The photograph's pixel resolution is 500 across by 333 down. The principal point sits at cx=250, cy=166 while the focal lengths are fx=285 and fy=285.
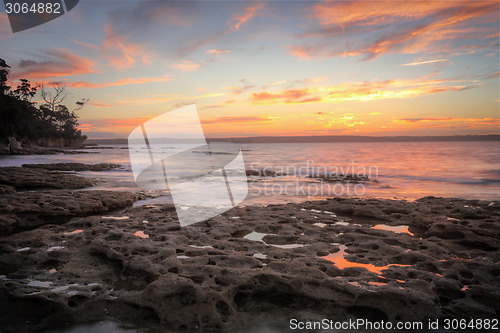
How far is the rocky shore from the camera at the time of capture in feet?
9.64

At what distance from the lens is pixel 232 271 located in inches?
137

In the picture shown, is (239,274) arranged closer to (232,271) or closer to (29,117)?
(232,271)

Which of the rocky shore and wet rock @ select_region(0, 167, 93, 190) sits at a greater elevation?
wet rock @ select_region(0, 167, 93, 190)

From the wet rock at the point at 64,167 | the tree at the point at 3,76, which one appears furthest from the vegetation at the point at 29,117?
the wet rock at the point at 64,167

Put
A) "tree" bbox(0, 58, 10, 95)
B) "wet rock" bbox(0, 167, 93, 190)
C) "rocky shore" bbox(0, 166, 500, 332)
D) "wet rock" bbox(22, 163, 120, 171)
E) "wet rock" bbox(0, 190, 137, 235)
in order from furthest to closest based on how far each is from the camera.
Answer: "tree" bbox(0, 58, 10, 95), "wet rock" bbox(22, 163, 120, 171), "wet rock" bbox(0, 167, 93, 190), "wet rock" bbox(0, 190, 137, 235), "rocky shore" bbox(0, 166, 500, 332)

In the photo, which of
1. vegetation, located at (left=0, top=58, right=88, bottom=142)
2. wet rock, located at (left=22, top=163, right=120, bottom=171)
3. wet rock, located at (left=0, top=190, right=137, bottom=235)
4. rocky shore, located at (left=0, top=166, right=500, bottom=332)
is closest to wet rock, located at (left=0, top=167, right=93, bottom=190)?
wet rock, located at (left=0, top=190, right=137, bottom=235)

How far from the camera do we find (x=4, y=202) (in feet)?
19.2

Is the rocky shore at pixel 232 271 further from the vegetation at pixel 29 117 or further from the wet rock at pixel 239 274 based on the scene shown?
the vegetation at pixel 29 117

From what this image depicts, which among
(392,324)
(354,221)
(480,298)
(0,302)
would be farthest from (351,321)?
(354,221)

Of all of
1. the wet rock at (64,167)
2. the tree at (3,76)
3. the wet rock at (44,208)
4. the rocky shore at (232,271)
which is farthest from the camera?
the tree at (3,76)

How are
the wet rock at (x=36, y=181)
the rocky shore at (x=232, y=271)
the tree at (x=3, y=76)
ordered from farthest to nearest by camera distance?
the tree at (x=3, y=76)
the wet rock at (x=36, y=181)
the rocky shore at (x=232, y=271)

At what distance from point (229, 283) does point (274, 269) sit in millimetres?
682

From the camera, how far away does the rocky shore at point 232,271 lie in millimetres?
2938

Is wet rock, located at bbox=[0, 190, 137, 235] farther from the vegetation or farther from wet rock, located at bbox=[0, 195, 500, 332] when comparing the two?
the vegetation
